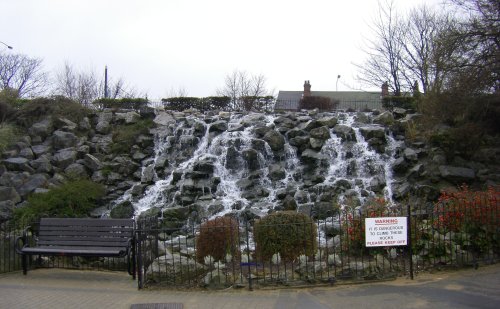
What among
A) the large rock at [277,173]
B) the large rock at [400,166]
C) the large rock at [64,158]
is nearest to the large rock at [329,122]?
the large rock at [277,173]

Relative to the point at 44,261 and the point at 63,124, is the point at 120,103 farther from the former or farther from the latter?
the point at 44,261

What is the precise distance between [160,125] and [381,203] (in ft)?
50.6

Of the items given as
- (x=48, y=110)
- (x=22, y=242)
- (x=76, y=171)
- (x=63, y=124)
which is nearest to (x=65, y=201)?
(x=76, y=171)

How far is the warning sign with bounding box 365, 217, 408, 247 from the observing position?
8352mm

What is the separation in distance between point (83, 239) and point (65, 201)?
8112 millimetres

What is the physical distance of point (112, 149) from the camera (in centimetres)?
2230

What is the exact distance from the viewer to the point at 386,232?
27.8 feet

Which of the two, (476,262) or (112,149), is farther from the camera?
(112,149)

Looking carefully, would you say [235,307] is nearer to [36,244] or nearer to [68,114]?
[36,244]

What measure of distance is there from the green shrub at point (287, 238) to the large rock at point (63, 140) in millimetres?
15514

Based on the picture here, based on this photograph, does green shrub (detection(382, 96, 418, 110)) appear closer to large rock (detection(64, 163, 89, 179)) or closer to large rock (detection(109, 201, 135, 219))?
large rock (detection(109, 201, 135, 219))

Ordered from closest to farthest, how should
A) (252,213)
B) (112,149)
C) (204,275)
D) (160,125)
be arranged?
(204,275) < (252,213) < (112,149) < (160,125)

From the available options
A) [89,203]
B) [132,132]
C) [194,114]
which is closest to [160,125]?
[132,132]

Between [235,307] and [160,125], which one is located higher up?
[160,125]
